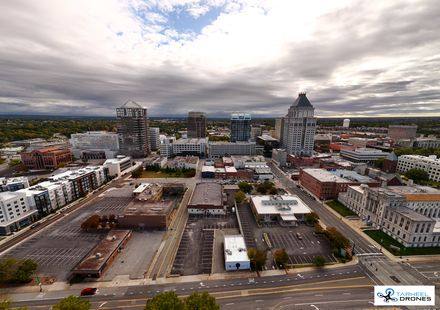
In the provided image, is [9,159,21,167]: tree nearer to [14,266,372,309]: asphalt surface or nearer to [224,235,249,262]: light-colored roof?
[14,266,372,309]: asphalt surface

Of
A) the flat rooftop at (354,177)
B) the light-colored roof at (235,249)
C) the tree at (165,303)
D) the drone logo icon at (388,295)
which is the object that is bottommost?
the light-colored roof at (235,249)

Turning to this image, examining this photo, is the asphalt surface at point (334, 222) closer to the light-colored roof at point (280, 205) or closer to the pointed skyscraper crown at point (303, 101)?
the light-colored roof at point (280, 205)

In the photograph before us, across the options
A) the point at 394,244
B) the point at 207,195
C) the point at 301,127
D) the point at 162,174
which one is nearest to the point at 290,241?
the point at 394,244

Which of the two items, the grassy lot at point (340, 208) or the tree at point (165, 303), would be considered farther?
the grassy lot at point (340, 208)

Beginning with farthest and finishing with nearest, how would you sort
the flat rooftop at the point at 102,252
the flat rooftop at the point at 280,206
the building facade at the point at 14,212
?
the flat rooftop at the point at 280,206 < the building facade at the point at 14,212 < the flat rooftop at the point at 102,252

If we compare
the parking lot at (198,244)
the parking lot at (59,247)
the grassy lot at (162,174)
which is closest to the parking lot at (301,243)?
the parking lot at (198,244)

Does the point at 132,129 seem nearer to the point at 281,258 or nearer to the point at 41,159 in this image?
the point at 41,159
